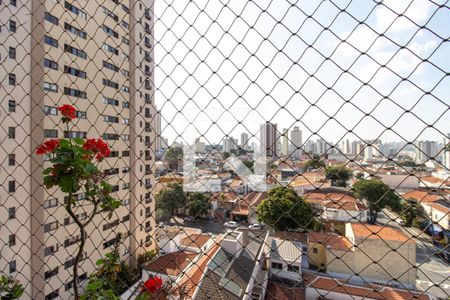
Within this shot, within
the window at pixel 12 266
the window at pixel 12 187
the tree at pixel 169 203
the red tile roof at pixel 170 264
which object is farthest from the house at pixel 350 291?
the window at pixel 12 187

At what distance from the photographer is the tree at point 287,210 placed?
0.83 m

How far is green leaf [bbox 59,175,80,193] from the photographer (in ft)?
2.40

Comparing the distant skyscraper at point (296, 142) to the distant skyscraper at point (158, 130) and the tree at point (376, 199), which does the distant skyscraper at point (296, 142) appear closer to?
the tree at point (376, 199)

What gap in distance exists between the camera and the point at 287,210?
3.89ft

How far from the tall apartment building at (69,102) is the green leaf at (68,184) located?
22cm

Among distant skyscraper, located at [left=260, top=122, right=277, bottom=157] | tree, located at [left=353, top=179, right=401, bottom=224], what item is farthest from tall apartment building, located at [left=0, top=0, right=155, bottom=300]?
tree, located at [left=353, top=179, right=401, bottom=224]

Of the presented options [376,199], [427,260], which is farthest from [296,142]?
[376,199]

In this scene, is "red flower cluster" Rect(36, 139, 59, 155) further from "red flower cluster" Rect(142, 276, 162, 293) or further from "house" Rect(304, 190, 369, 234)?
"house" Rect(304, 190, 369, 234)

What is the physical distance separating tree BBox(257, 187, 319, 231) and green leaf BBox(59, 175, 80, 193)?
1.83 ft

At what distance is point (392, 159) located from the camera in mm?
731

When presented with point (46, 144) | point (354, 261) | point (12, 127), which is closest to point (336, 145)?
point (46, 144)

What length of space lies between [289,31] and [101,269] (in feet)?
3.28

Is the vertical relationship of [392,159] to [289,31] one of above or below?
below

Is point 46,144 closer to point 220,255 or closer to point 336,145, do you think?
point 336,145
